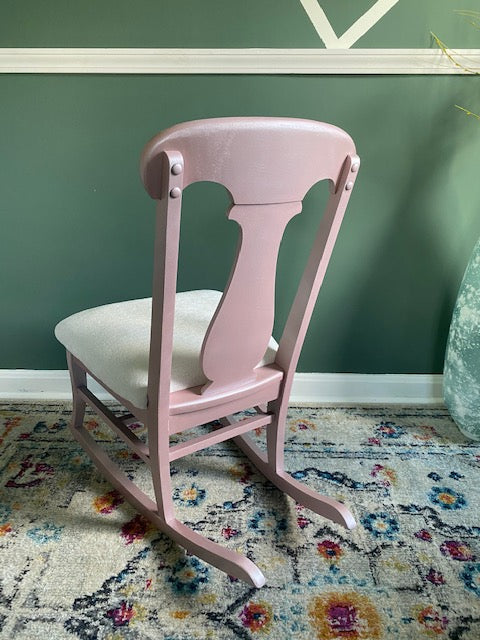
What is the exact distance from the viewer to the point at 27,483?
54.1 inches

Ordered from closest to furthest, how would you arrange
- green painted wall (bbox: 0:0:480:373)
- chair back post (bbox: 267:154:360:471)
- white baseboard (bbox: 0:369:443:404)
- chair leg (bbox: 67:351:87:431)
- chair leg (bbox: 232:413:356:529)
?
chair back post (bbox: 267:154:360:471)
chair leg (bbox: 232:413:356:529)
chair leg (bbox: 67:351:87:431)
green painted wall (bbox: 0:0:480:373)
white baseboard (bbox: 0:369:443:404)

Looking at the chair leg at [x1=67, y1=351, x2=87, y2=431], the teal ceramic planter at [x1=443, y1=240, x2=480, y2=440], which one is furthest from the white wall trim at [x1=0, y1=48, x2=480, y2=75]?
the chair leg at [x1=67, y1=351, x2=87, y2=431]

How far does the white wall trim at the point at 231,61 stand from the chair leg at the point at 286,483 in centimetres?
98

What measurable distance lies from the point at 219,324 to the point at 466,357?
87 centimetres

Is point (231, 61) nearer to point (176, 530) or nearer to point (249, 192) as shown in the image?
point (249, 192)

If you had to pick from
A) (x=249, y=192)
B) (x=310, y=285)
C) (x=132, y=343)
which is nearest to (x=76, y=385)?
(x=132, y=343)

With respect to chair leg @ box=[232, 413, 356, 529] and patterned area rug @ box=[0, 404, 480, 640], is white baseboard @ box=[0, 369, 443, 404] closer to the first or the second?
patterned area rug @ box=[0, 404, 480, 640]

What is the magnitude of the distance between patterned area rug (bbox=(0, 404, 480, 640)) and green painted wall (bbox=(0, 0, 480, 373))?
0.35 metres

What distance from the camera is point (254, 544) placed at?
1192 millimetres

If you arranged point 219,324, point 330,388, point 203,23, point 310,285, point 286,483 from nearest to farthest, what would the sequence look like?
1. point 219,324
2. point 310,285
3. point 286,483
4. point 203,23
5. point 330,388

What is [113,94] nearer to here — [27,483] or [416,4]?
[416,4]

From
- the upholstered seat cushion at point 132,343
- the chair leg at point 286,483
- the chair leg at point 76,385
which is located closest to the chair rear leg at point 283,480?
the chair leg at point 286,483

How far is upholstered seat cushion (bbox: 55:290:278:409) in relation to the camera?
1.07 m

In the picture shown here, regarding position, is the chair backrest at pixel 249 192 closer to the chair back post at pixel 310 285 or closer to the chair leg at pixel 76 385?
the chair back post at pixel 310 285
